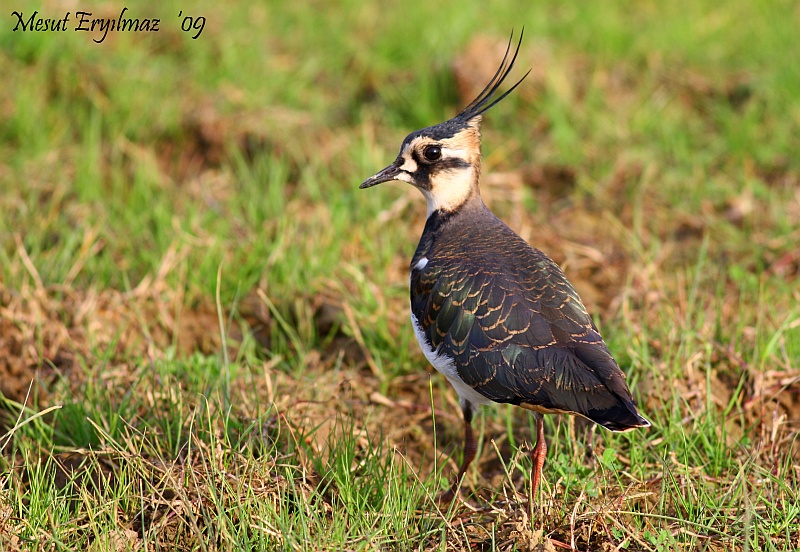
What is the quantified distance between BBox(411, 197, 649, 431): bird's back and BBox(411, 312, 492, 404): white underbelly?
3 centimetres

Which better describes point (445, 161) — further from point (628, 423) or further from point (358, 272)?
point (628, 423)

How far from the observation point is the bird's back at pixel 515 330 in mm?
3432

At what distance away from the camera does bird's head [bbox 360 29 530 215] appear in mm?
4359

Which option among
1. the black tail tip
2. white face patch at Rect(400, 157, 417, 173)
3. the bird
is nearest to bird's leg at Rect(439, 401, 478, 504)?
the bird

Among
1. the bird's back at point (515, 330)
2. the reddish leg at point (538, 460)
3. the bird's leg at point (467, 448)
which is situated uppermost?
the bird's back at point (515, 330)

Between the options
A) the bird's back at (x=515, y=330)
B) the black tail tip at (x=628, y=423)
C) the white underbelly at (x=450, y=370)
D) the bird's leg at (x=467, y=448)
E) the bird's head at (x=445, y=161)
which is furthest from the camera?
the bird's head at (x=445, y=161)

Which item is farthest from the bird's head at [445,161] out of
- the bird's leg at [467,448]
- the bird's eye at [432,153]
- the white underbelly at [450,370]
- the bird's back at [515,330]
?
the bird's leg at [467,448]

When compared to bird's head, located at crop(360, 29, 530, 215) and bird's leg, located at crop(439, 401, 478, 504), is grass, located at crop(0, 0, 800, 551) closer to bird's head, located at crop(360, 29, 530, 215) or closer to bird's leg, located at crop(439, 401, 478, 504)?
bird's leg, located at crop(439, 401, 478, 504)

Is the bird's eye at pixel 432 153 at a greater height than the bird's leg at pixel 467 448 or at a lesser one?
greater

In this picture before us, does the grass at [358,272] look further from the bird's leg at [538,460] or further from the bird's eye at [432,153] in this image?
the bird's eye at [432,153]

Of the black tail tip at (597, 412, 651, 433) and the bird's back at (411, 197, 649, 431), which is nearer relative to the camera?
the black tail tip at (597, 412, 651, 433)

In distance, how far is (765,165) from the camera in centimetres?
662

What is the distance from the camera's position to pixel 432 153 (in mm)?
4383

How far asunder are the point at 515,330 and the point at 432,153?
113cm
